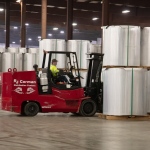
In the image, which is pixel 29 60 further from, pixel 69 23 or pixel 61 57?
pixel 61 57

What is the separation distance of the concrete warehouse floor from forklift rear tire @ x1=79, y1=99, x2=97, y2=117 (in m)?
1.86

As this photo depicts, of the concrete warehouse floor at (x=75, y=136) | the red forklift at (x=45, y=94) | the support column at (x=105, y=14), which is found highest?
the support column at (x=105, y=14)

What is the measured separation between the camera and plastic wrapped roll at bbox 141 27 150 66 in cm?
1137

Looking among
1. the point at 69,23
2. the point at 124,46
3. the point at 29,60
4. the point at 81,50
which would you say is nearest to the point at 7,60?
the point at 29,60

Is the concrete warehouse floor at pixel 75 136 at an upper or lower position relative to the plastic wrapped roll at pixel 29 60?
lower

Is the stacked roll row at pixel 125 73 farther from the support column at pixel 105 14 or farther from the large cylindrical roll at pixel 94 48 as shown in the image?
the support column at pixel 105 14

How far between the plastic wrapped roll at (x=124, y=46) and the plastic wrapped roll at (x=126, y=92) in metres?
0.26

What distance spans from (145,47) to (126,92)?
1.41m

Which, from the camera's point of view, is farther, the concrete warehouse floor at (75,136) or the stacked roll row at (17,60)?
the stacked roll row at (17,60)

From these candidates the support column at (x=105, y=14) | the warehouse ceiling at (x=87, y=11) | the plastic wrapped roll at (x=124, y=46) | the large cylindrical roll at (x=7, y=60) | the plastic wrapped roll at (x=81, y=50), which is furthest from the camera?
the warehouse ceiling at (x=87, y=11)

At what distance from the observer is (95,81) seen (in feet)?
41.1

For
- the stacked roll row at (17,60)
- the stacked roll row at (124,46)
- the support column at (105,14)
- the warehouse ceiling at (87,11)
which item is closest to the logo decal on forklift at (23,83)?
the stacked roll row at (124,46)

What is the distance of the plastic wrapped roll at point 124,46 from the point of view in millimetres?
11086

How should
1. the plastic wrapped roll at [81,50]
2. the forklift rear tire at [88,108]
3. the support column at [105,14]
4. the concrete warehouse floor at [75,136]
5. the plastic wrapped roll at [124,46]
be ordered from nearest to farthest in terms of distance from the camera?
1. the concrete warehouse floor at [75,136]
2. the plastic wrapped roll at [124,46]
3. the forklift rear tire at [88,108]
4. the plastic wrapped roll at [81,50]
5. the support column at [105,14]
